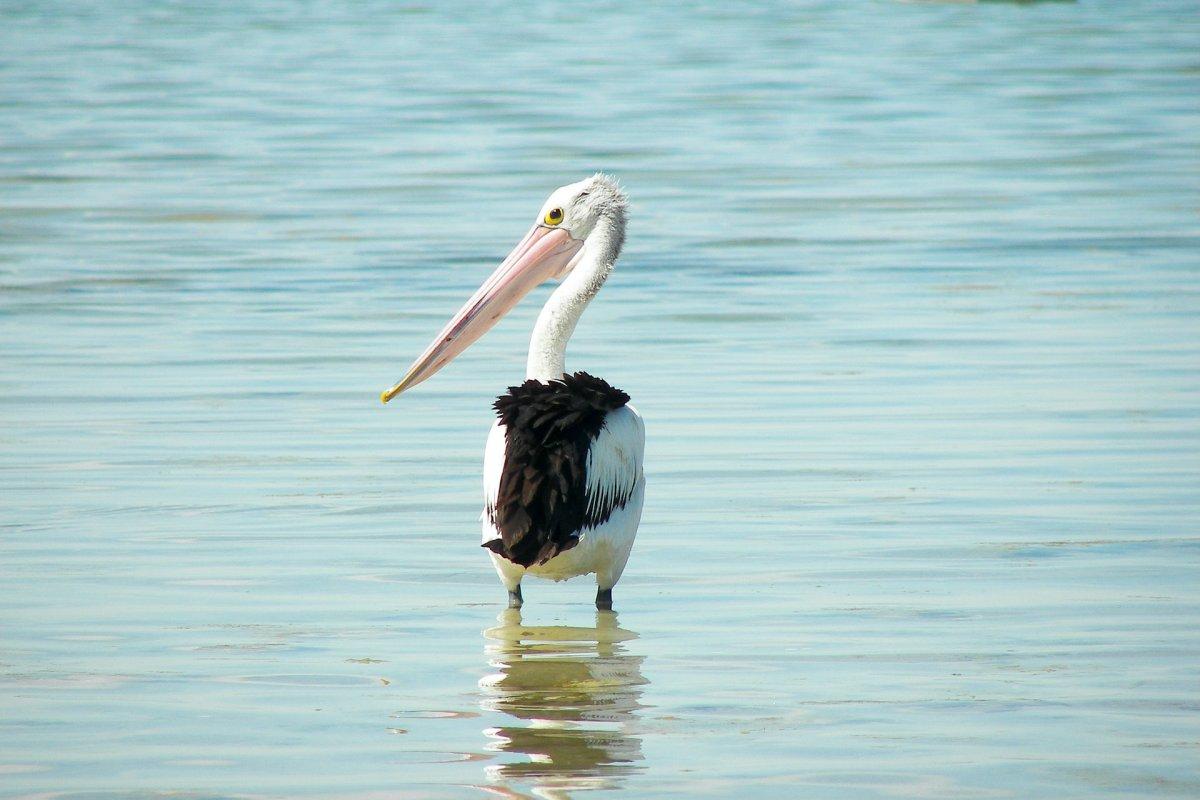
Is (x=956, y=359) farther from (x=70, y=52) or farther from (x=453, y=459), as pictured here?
(x=70, y=52)

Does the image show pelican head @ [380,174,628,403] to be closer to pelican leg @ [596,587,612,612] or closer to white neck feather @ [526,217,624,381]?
white neck feather @ [526,217,624,381]

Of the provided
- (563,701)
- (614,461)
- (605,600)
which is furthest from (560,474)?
(563,701)

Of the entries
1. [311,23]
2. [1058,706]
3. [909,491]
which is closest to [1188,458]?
[909,491]

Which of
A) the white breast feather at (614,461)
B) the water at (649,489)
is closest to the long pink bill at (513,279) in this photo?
the water at (649,489)

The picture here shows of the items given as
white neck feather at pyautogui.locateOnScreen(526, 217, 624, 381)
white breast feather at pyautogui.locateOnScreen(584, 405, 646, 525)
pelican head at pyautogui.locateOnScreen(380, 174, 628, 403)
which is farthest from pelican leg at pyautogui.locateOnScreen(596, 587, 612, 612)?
pelican head at pyautogui.locateOnScreen(380, 174, 628, 403)

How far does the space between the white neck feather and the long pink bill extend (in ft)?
0.66

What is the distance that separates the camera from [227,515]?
6590mm

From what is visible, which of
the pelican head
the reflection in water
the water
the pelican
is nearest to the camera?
the reflection in water

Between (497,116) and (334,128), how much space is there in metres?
2.12

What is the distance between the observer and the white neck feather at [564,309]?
5.96 m

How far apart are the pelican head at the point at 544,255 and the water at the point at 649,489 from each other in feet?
1.89

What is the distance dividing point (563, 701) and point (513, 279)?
7.60 feet

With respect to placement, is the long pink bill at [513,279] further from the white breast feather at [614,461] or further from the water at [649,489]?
the white breast feather at [614,461]

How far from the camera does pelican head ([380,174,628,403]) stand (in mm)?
6637
